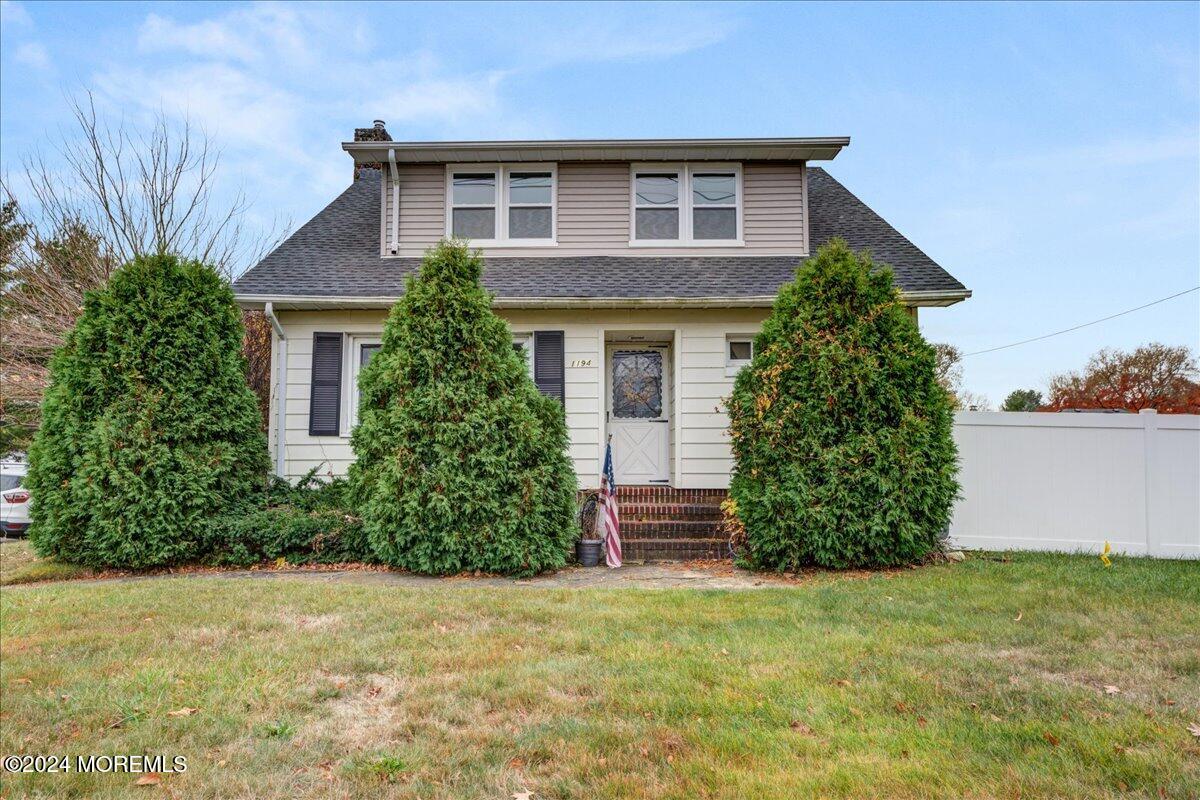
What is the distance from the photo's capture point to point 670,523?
803 cm

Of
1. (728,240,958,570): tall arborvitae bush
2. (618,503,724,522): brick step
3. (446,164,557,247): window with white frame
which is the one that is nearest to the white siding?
(618,503,724,522): brick step

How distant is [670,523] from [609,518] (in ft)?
3.12

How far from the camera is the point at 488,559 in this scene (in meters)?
6.69

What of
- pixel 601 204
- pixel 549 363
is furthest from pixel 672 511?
pixel 601 204

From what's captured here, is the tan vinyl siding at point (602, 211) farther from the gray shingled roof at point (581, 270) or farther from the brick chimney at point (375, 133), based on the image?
the brick chimney at point (375, 133)

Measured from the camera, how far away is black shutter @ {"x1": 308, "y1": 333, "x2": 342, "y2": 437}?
29.6ft

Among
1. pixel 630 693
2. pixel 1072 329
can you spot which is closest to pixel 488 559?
pixel 630 693

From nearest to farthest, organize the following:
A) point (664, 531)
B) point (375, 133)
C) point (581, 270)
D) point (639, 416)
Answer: point (664, 531) → point (581, 270) → point (639, 416) → point (375, 133)

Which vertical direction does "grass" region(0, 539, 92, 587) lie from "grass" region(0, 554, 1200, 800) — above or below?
below

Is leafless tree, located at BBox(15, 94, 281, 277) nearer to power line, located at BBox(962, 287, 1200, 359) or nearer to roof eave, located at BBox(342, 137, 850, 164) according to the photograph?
roof eave, located at BBox(342, 137, 850, 164)

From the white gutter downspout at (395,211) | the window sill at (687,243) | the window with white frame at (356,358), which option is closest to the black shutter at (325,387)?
the window with white frame at (356,358)

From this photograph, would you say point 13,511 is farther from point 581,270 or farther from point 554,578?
point 554,578

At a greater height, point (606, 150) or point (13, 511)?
point (606, 150)

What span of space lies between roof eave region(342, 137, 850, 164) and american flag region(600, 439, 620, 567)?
4603mm
